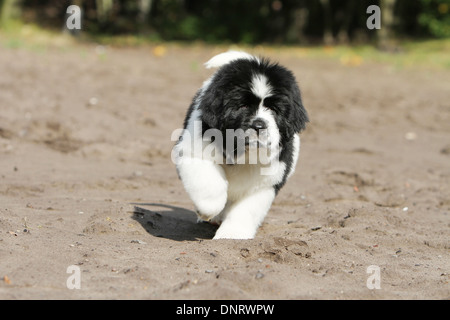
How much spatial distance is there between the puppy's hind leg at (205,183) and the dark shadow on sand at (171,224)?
1.94ft

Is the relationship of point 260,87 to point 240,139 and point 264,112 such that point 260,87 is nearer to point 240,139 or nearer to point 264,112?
point 264,112

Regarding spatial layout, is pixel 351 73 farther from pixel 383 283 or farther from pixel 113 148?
pixel 383 283

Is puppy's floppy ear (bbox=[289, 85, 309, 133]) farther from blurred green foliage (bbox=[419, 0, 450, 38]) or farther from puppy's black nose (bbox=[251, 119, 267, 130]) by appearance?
blurred green foliage (bbox=[419, 0, 450, 38])

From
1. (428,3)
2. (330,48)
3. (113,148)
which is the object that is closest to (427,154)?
(113,148)

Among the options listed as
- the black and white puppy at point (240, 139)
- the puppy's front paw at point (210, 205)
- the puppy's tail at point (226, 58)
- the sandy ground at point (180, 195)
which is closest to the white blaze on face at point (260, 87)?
the black and white puppy at point (240, 139)

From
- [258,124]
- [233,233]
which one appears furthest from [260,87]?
[233,233]

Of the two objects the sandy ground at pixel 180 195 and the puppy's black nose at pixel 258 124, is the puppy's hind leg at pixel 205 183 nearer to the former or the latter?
the sandy ground at pixel 180 195

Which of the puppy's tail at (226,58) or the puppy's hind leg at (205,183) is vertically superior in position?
the puppy's tail at (226,58)

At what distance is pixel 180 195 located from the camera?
24.5 feet

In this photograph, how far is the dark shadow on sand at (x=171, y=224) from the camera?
5837 mm

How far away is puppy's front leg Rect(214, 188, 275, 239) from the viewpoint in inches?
218

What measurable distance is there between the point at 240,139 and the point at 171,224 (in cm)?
152

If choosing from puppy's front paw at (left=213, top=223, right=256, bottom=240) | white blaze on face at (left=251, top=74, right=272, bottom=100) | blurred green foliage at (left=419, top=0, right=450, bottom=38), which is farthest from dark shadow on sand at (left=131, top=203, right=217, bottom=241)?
blurred green foliage at (left=419, top=0, right=450, bottom=38)
